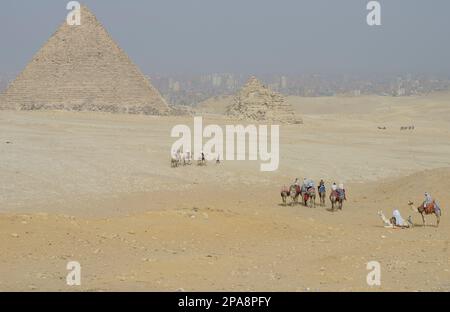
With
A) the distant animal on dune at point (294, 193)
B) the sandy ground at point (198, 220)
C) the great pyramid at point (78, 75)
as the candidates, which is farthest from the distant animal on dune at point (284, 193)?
the great pyramid at point (78, 75)

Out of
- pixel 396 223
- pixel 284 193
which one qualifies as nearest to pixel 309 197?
pixel 284 193

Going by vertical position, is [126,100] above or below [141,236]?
above

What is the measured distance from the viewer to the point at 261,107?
5062cm

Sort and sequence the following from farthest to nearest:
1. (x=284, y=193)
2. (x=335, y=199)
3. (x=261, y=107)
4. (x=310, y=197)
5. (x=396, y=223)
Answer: (x=261, y=107) < (x=284, y=193) < (x=310, y=197) < (x=335, y=199) < (x=396, y=223)

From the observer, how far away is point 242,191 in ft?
65.8

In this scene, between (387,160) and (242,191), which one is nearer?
(242,191)

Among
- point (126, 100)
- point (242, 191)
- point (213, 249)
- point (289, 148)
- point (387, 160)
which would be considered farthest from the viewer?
point (126, 100)

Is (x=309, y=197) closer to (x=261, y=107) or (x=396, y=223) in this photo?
(x=396, y=223)

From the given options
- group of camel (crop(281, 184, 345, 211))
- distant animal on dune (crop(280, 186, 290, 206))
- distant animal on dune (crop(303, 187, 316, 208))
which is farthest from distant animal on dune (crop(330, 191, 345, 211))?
distant animal on dune (crop(280, 186, 290, 206))

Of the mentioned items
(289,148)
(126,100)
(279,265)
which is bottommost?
(279,265)

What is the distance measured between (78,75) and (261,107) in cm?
1325
